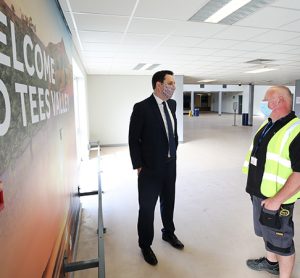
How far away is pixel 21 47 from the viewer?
3.79 feet

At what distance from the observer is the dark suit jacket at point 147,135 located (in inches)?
83.7

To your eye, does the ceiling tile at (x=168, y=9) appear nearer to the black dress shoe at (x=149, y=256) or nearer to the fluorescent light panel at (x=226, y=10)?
the fluorescent light panel at (x=226, y=10)

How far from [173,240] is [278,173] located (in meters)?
1.37

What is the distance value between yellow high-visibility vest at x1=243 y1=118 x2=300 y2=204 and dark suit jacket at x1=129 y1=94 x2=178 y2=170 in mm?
864

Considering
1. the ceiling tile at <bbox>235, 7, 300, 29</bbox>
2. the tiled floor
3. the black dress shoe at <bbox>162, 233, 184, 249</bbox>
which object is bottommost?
the tiled floor

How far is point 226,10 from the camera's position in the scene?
2732 millimetres

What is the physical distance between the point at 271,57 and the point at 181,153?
3397 mm

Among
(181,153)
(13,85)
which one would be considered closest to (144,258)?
(13,85)

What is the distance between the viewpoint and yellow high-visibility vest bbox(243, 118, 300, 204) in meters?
1.60

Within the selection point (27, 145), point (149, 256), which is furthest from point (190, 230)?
point (27, 145)

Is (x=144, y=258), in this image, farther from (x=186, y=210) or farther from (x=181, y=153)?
(x=181, y=153)

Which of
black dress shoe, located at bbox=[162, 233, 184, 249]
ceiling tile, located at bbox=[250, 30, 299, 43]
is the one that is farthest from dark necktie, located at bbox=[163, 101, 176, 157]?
ceiling tile, located at bbox=[250, 30, 299, 43]

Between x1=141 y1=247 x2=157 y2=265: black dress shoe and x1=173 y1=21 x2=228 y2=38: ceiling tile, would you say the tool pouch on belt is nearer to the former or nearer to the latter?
x1=141 y1=247 x2=157 y2=265: black dress shoe

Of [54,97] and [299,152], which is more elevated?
[54,97]
